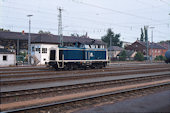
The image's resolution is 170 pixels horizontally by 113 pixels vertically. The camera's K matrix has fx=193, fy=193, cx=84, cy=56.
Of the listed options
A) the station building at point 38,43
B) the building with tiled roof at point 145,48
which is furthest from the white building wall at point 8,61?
the building with tiled roof at point 145,48

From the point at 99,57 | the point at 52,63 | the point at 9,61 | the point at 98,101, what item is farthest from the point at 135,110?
the point at 9,61

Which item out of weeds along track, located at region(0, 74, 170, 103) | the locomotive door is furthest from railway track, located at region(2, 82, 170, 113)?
the locomotive door

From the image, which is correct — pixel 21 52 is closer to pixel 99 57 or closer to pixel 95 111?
pixel 99 57

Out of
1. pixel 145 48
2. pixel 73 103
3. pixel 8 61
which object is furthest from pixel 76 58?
pixel 145 48

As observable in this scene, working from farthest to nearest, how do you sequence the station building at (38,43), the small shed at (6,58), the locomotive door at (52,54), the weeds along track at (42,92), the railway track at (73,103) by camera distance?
the small shed at (6,58) < the station building at (38,43) < the locomotive door at (52,54) < the weeds along track at (42,92) < the railway track at (73,103)

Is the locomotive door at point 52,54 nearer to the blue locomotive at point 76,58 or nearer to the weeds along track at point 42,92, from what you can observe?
the blue locomotive at point 76,58

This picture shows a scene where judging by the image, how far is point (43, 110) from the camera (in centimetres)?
764

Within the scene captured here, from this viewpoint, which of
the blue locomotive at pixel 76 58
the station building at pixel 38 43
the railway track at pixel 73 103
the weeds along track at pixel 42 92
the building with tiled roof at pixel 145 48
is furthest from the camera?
the building with tiled roof at pixel 145 48

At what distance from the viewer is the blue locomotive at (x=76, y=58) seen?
23737 mm

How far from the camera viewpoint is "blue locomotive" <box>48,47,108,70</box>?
23.7 m

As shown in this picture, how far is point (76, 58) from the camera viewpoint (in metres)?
24.9

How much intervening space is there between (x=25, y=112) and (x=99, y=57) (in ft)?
68.3

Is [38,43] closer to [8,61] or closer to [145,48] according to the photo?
[8,61]

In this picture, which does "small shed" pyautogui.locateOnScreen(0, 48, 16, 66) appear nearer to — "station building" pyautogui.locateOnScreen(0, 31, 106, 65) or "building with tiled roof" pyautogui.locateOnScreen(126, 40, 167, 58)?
"station building" pyautogui.locateOnScreen(0, 31, 106, 65)
